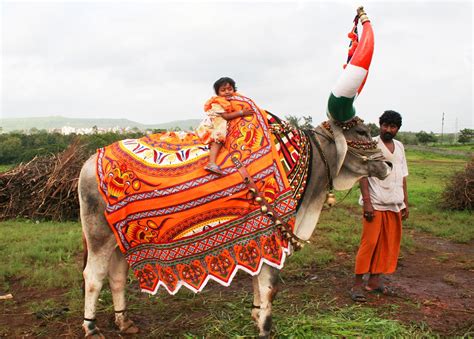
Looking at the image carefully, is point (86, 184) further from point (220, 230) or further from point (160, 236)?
point (220, 230)

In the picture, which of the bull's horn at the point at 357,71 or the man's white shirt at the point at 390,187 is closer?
the bull's horn at the point at 357,71

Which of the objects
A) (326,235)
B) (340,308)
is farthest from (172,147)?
(326,235)

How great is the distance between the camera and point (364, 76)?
330 centimetres

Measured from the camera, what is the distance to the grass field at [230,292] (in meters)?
3.88

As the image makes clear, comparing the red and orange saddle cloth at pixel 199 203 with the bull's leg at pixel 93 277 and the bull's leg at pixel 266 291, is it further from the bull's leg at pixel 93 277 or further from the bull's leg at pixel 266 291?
the bull's leg at pixel 93 277

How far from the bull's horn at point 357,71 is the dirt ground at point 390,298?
2.38 meters

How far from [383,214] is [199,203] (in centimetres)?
259

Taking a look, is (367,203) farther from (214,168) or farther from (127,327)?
(127,327)

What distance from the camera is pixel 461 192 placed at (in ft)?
31.7

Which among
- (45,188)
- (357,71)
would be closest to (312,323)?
(357,71)

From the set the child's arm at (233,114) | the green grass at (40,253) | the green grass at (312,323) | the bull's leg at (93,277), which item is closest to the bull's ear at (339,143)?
the child's arm at (233,114)

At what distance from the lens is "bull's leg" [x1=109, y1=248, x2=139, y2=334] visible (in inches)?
160

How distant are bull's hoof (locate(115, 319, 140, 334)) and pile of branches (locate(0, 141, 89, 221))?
20.0 feet

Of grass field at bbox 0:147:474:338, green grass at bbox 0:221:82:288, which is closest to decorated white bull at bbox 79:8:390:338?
grass field at bbox 0:147:474:338
